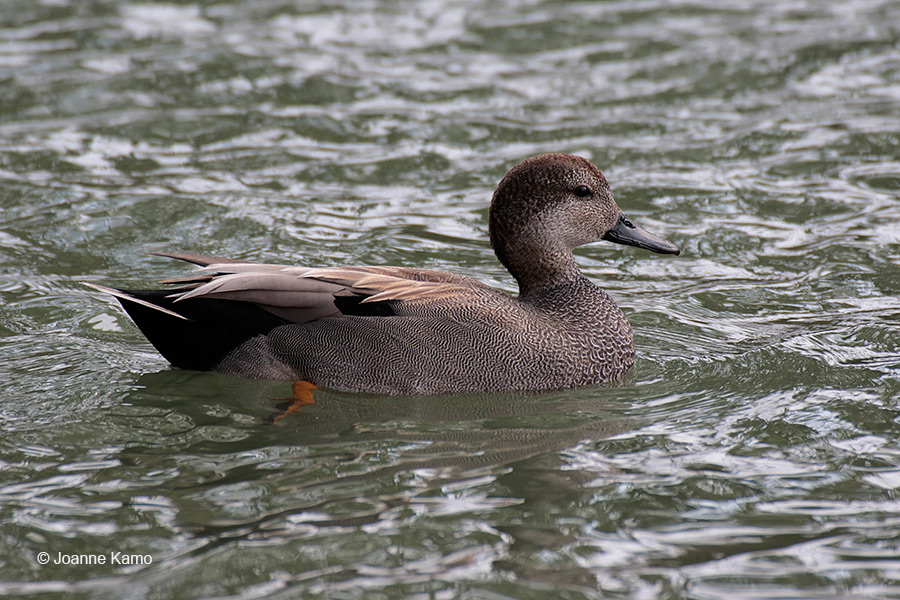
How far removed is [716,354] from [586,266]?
1880 mm

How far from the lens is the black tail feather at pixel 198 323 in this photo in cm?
634

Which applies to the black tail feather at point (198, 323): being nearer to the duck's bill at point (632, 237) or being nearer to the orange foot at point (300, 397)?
the orange foot at point (300, 397)

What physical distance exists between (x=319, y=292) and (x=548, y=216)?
58.7 inches

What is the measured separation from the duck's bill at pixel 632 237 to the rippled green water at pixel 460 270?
63 centimetres

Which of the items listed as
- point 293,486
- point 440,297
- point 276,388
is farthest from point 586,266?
point 293,486

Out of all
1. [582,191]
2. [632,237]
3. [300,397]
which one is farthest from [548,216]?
[300,397]

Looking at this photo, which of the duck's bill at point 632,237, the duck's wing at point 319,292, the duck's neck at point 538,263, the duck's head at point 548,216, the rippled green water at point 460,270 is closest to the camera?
the rippled green water at point 460,270

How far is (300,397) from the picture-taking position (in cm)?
639

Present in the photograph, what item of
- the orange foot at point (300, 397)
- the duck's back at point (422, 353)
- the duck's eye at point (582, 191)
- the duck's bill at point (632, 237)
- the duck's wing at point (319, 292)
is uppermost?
the duck's eye at point (582, 191)

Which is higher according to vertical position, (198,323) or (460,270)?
(198,323)

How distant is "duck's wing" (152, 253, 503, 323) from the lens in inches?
248

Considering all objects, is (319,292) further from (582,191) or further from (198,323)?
(582,191)

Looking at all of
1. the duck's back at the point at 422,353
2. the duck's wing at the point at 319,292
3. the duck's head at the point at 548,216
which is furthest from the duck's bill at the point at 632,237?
the duck's wing at the point at 319,292

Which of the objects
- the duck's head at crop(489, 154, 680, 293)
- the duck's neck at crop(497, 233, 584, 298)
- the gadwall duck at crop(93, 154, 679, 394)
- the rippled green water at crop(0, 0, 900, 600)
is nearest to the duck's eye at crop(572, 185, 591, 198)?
the duck's head at crop(489, 154, 680, 293)
